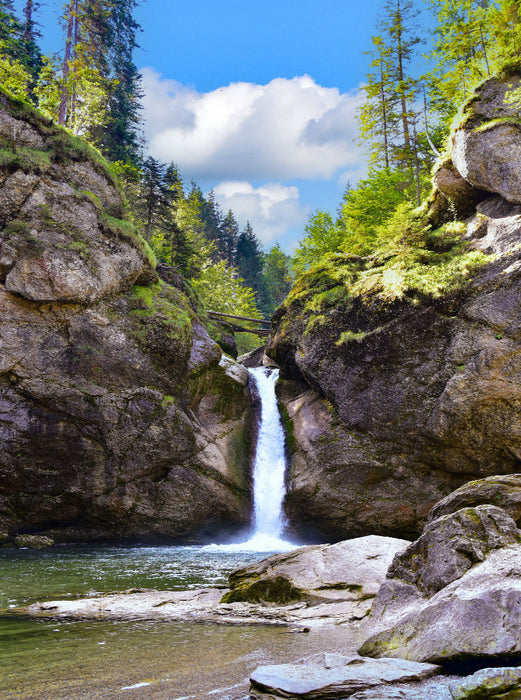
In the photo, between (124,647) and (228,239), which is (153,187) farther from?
(228,239)

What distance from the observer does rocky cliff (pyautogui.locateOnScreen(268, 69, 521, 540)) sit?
51.7 ft

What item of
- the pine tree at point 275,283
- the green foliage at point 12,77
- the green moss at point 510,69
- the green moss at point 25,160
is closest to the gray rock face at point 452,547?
the green moss at point 510,69

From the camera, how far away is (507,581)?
421 centimetres

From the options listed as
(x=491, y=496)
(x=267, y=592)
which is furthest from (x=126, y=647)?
(x=491, y=496)

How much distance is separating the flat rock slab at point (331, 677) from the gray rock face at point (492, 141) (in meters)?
16.4

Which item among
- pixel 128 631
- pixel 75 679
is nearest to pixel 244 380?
pixel 128 631

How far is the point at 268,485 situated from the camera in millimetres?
19328

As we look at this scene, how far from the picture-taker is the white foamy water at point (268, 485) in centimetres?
1736

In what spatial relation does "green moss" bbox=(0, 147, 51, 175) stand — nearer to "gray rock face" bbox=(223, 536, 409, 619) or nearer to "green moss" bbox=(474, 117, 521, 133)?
"green moss" bbox=(474, 117, 521, 133)

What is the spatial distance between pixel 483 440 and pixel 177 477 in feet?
35.7

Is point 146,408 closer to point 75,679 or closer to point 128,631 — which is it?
point 128,631

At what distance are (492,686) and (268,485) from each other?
16.6m

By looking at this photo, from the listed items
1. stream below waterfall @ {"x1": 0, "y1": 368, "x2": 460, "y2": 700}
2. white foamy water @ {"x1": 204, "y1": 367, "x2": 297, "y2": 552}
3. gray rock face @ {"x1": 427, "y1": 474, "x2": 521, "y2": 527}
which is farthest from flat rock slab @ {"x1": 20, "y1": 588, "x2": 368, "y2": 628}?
white foamy water @ {"x1": 204, "y1": 367, "x2": 297, "y2": 552}

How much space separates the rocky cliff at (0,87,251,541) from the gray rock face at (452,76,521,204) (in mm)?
12398
